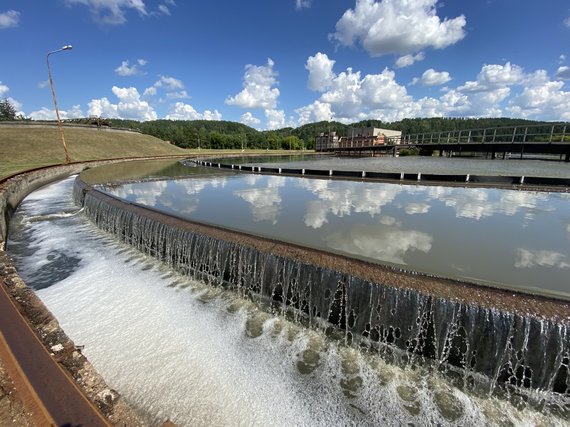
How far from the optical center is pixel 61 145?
37.4 m

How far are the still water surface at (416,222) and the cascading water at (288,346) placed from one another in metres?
1.14

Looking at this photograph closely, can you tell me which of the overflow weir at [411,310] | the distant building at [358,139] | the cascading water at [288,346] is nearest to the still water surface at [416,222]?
the overflow weir at [411,310]

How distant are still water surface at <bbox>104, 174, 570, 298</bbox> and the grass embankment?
79.8 feet

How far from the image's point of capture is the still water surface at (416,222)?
5277mm

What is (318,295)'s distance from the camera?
5031 mm

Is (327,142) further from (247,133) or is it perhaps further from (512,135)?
(512,135)

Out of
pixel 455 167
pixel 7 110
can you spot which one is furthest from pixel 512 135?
pixel 7 110

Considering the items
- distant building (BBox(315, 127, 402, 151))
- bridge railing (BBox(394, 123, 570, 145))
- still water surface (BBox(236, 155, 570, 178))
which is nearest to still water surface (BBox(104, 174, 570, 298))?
still water surface (BBox(236, 155, 570, 178))

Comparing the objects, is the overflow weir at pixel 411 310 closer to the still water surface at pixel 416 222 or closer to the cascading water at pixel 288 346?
the cascading water at pixel 288 346

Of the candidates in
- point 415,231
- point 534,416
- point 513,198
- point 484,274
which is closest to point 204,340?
point 534,416

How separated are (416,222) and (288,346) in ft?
17.4

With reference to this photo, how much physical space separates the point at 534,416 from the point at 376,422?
1949mm

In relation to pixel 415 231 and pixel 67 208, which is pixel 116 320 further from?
pixel 67 208

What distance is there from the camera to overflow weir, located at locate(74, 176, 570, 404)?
3564 mm
